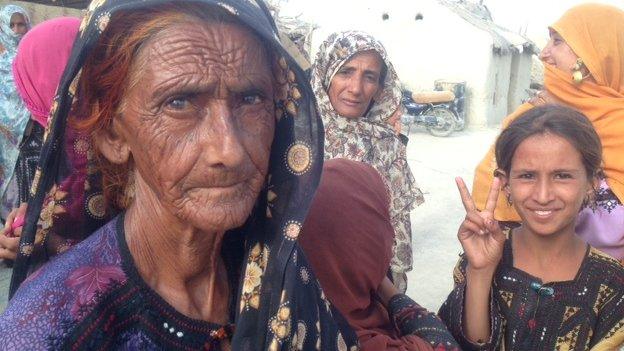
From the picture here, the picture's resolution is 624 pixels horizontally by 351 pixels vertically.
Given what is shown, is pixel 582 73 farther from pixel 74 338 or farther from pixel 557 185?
pixel 74 338

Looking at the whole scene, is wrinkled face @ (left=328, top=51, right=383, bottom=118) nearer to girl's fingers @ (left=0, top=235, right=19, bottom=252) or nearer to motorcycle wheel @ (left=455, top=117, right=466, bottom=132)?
girl's fingers @ (left=0, top=235, right=19, bottom=252)

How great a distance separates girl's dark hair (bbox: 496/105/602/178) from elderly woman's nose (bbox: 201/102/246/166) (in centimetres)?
143

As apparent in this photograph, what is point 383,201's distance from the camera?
158 cm

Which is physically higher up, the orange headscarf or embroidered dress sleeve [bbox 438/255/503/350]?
the orange headscarf

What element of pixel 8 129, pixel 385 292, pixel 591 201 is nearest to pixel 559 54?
pixel 591 201

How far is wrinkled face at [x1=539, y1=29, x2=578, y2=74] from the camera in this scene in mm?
2699

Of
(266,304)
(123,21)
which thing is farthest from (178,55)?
(266,304)

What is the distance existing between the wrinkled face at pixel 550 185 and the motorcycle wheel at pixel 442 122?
13.2 m

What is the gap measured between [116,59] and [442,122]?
14526 mm

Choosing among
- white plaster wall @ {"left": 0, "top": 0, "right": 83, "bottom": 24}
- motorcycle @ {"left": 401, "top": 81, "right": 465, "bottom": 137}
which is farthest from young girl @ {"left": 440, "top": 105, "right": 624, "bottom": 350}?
motorcycle @ {"left": 401, "top": 81, "right": 465, "bottom": 137}

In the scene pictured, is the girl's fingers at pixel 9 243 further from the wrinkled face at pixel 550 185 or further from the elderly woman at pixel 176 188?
the wrinkled face at pixel 550 185

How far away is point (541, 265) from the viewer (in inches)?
79.9

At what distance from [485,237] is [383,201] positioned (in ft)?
2.06

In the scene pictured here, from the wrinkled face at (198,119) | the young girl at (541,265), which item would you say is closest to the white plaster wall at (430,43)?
the young girl at (541,265)
